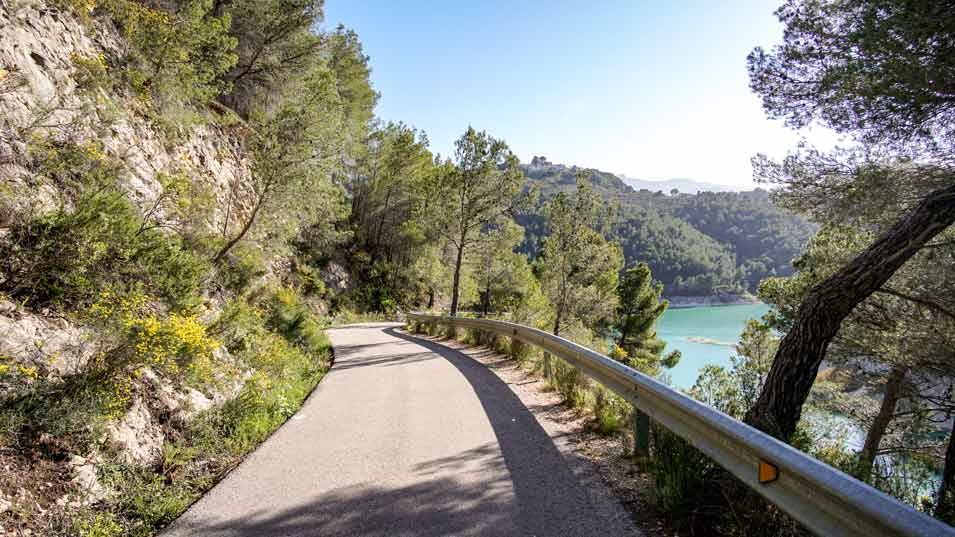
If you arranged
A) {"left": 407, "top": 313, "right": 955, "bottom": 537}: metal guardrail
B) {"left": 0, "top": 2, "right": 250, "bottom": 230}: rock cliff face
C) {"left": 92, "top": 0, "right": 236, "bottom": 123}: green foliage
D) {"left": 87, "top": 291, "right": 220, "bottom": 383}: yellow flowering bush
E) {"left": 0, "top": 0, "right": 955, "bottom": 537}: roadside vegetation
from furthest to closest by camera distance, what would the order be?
{"left": 92, "top": 0, "right": 236, "bottom": 123}: green foliage < {"left": 0, "top": 2, "right": 250, "bottom": 230}: rock cliff face < {"left": 87, "top": 291, "right": 220, "bottom": 383}: yellow flowering bush < {"left": 0, "top": 0, "right": 955, "bottom": 537}: roadside vegetation < {"left": 407, "top": 313, "right": 955, "bottom": 537}: metal guardrail

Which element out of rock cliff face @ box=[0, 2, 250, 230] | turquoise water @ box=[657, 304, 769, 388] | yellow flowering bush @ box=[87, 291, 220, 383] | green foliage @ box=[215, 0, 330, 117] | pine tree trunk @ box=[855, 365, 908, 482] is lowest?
turquoise water @ box=[657, 304, 769, 388]

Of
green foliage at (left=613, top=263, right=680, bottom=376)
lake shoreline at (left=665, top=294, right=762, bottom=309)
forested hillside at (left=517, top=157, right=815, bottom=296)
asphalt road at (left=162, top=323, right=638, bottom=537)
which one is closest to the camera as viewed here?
asphalt road at (left=162, top=323, right=638, bottom=537)

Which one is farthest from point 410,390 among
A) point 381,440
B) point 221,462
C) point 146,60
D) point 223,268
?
point 146,60

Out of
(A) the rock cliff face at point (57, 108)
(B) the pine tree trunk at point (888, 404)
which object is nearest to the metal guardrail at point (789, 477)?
(A) the rock cliff face at point (57, 108)

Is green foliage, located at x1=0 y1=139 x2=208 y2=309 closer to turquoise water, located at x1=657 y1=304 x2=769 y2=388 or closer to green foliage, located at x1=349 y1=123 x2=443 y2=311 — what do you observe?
green foliage, located at x1=349 y1=123 x2=443 y2=311

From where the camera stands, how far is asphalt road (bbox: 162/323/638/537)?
9.48ft

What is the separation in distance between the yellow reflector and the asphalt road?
2.86 ft

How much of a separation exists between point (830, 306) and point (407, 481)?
4.15 metres

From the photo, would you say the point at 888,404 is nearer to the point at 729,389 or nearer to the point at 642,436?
the point at 729,389

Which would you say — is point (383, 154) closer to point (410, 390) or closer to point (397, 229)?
point (397, 229)

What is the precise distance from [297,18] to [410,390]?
1699 cm

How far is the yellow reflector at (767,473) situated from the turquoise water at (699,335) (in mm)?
45440

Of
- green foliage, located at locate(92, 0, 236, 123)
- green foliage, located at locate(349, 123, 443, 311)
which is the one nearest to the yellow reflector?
green foliage, located at locate(92, 0, 236, 123)

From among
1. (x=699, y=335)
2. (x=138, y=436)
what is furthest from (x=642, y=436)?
(x=699, y=335)
